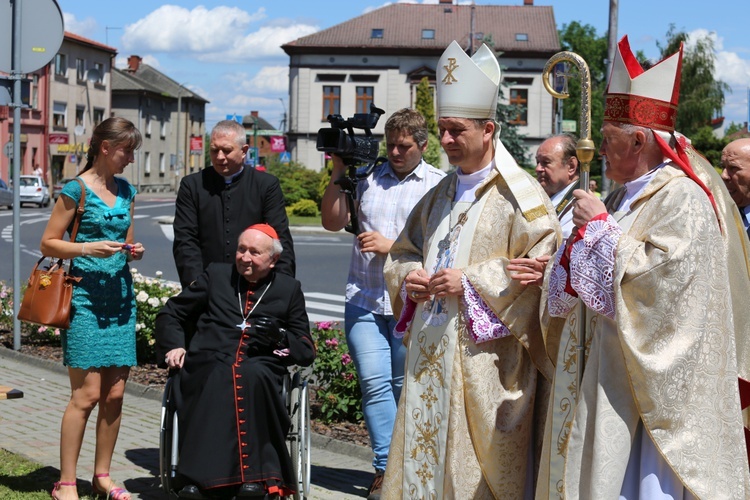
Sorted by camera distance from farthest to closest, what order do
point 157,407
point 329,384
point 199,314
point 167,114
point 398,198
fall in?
point 167,114 < point 157,407 < point 329,384 < point 398,198 < point 199,314

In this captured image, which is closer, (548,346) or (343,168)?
(548,346)

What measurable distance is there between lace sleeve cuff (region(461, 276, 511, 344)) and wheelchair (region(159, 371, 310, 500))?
4.21 ft

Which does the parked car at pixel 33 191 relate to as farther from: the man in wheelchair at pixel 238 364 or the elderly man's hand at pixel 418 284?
the elderly man's hand at pixel 418 284

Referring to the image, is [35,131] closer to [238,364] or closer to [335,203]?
[335,203]

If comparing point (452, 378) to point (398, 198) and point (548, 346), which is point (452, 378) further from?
point (398, 198)

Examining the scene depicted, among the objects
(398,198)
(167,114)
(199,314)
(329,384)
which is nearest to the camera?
(199,314)

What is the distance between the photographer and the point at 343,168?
591cm

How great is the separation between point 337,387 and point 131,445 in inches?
56.9

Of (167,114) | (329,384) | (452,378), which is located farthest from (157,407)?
(167,114)

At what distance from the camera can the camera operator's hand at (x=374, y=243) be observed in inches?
227

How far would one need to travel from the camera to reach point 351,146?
18.8 ft

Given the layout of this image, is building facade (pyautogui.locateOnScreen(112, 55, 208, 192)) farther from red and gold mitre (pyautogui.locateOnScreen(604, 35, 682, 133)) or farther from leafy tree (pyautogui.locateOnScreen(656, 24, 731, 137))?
red and gold mitre (pyautogui.locateOnScreen(604, 35, 682, 133))

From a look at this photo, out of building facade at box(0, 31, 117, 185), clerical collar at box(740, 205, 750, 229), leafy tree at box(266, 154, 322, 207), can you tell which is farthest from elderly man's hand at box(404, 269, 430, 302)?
building facade at box(0, 31, 117, 185)

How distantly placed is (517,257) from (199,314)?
1.84 m
